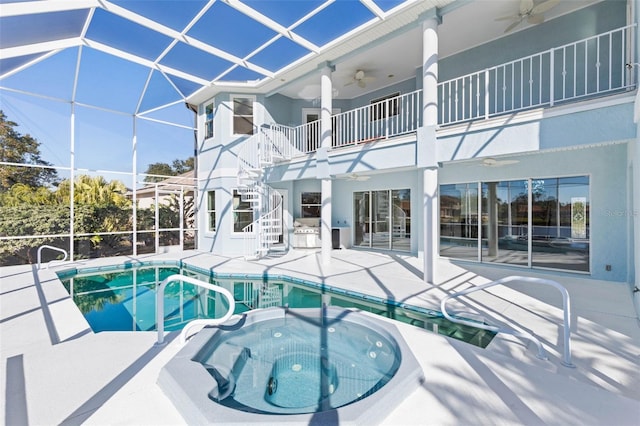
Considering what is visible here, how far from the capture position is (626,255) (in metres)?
6.25

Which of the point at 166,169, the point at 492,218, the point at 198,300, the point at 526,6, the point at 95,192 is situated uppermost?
the point at 526,6

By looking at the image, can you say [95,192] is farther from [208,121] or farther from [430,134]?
[430,134]

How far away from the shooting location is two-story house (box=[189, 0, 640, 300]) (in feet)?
18.8

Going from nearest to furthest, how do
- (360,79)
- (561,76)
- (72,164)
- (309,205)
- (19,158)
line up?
1. (561,76)
2. (360,79)
3. (72,164)
4. (19,158)
5. (309,205)

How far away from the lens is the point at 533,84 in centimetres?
741

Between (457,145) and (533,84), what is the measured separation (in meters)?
3.45

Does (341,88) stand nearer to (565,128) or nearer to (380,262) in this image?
(380,262)

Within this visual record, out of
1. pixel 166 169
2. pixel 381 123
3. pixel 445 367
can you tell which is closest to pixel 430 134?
pixel 445 367

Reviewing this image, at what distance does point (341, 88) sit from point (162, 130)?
8.12m

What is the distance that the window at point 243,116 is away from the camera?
11102mm

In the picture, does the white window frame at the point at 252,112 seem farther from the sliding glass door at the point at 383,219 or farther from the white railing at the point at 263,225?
the sliding glass door at the point at 383,219

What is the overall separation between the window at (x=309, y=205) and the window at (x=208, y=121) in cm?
443

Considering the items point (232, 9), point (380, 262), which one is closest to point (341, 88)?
point (232, 9)

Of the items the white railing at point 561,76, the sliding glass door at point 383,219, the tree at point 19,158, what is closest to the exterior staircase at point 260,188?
the sliding glass door at point 383,219
